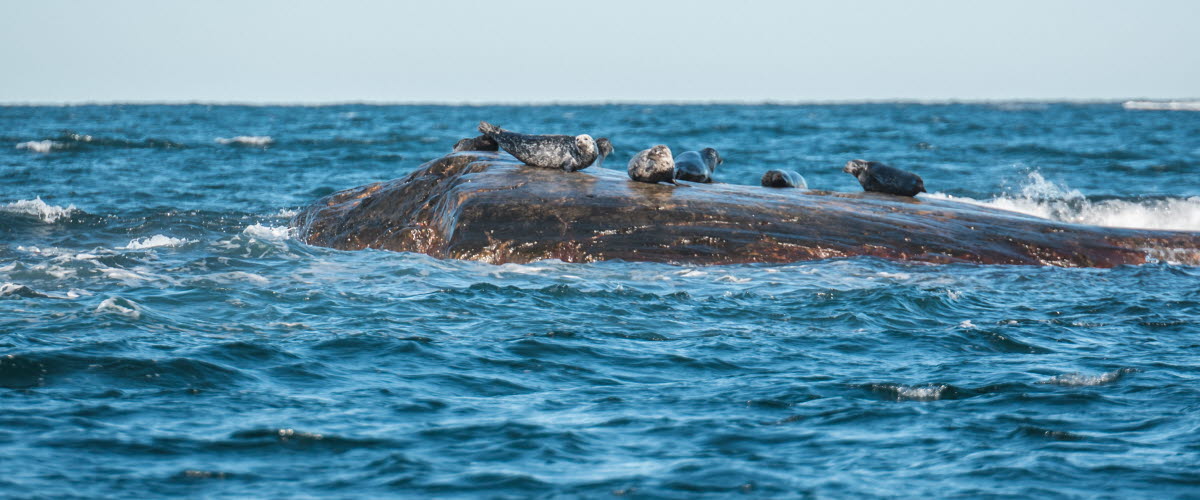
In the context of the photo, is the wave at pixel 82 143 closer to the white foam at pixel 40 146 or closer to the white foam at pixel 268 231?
the white foam at pixel 40 146

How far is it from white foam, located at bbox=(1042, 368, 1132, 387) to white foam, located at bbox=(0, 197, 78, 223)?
1276 centimetres

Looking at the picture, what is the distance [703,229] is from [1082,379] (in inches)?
190

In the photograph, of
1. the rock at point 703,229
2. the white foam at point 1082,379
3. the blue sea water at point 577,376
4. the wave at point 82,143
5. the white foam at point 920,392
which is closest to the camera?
the blue sea water at point 577,376

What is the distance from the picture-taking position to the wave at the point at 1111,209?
17.2m

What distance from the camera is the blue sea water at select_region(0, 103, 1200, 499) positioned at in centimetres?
486

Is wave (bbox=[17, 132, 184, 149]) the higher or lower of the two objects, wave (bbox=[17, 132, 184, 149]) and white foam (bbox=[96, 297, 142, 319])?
the higher

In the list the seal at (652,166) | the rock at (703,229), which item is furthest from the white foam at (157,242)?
the seal at (652,166)

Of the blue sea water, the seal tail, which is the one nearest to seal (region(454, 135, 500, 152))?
the seal tail

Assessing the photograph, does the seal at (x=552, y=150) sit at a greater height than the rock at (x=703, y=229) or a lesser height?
greater

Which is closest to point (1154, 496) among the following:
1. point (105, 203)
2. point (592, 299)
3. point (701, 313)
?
point (701, 313)

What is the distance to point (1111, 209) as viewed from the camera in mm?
18484

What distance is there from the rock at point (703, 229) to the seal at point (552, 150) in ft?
0.74

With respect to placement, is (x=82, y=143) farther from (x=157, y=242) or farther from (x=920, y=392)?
(x=920, y=392)

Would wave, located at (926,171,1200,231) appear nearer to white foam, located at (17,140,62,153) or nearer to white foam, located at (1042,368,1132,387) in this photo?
white foam, located at (1042,368,1132,387)
